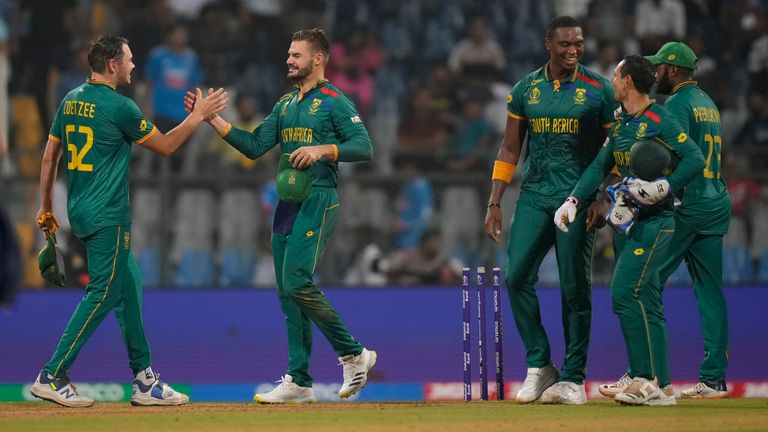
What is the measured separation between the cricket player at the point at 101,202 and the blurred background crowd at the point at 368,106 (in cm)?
524

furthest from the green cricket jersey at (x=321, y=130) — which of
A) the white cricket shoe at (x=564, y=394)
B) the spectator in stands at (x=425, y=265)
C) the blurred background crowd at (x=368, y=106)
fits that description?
the spectator in stands at (x=425, y=265)

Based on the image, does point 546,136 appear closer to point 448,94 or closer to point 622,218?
point 622,218

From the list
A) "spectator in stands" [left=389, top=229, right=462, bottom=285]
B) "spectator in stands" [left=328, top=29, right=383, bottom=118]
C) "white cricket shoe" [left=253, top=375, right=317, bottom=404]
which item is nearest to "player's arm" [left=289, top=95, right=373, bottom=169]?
"white cricket shoe" [left=253, top=375, right=317, bottom=404]

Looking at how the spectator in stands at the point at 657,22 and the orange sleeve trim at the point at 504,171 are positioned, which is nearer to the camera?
the orange sleeve trim at the point at 504,171

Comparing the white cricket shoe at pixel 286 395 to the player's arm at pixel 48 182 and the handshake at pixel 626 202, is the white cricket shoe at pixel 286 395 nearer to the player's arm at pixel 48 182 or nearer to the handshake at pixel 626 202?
the player's arm at pixel 48 182

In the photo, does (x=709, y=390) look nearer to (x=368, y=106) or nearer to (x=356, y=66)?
(x=368, y=106)

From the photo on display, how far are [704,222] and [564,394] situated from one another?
1721mm

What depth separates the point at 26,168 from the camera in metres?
14.5

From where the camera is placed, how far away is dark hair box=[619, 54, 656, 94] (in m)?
7.84

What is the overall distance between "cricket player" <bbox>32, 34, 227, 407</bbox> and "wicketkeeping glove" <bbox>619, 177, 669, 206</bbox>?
2.91 m

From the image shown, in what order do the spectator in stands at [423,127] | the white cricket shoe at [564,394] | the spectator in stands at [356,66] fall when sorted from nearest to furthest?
the white cricket shoe at [564,394] → the spectator in stands at [423,127] → the spectator in stands at [356,66]

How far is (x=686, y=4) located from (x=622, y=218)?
9538 millimetres

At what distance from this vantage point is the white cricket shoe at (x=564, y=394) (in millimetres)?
8266

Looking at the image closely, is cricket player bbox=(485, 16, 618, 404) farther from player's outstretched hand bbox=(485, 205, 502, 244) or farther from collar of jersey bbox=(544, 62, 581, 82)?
player's outstretched hand bbox=(485, 205, 502, 244)
